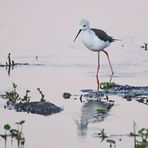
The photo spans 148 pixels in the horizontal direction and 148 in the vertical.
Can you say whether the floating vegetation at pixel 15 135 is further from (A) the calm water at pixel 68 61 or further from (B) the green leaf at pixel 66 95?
(B) the green leaf at pixel 66 95

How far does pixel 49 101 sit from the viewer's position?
11.0 m

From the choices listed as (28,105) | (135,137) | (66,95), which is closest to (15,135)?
(135,137)

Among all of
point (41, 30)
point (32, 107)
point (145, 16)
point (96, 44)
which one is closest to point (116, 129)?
point (32, 107)

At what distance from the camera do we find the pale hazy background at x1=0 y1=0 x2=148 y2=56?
16.2m

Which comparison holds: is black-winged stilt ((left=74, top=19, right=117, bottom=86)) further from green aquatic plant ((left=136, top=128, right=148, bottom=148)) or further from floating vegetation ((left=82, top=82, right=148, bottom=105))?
green aquatic plant ((left=136, top=128, right=148, bottom=148))

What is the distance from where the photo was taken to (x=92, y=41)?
47.0ft

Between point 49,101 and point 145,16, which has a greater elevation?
point 145,16

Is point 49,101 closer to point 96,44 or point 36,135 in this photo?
point 36,135

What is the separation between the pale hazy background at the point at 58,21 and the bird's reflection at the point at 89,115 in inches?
171

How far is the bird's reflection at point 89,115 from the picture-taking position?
961cm

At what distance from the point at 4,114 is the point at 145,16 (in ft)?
30.1

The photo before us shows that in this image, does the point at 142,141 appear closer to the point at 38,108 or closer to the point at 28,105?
the point at 38,108

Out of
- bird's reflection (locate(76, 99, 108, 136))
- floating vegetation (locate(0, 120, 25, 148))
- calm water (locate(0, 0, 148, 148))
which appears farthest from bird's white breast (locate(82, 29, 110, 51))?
floating vegetation (locate(0, 120, 25, 148))

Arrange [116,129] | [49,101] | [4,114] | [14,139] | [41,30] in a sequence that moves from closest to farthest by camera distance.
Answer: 1. [14,139]
2. [116,129]
3. [4,114]
4. [49,101]
5. [41,30]
